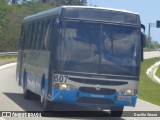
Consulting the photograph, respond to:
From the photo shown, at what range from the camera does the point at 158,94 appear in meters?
33.9

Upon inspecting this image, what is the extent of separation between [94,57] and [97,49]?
0.78 feet

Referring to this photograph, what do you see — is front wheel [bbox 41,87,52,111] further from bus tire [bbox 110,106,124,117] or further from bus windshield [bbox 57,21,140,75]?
bus tire [bbox 110,106,124,117]

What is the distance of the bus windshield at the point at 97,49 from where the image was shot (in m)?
16.9

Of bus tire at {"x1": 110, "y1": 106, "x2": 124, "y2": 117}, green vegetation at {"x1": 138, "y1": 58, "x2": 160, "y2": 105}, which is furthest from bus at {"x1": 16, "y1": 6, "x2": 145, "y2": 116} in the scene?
green vegetation at {"x1": 138, "y1": 58, "x2": 160, "y2": 105}

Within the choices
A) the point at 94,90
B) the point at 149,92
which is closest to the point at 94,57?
the point at 94,90

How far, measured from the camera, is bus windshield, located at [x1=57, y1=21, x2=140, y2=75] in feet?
55.4

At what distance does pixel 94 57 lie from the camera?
1695 cm

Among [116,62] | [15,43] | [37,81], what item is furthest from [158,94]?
[15,43]

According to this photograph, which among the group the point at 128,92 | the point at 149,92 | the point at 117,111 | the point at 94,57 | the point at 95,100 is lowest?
the point at 149,92

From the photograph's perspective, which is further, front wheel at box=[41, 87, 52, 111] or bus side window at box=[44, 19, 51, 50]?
bus side window at box=[44, 19, 51, 50]

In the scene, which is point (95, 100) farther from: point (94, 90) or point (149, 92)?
point (149, 92)

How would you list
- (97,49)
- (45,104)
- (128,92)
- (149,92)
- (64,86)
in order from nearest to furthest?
1. (64,86)
2. (97,49)
3. (128,92)
4. (45,104)
5. (149,92)

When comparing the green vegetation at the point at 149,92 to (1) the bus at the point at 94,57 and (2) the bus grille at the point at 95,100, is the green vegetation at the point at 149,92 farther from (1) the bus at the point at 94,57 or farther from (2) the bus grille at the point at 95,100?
(2) the bus grille at the point at 95,100

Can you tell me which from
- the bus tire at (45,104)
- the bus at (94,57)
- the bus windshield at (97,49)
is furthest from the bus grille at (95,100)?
the bus tire at (45,104)
